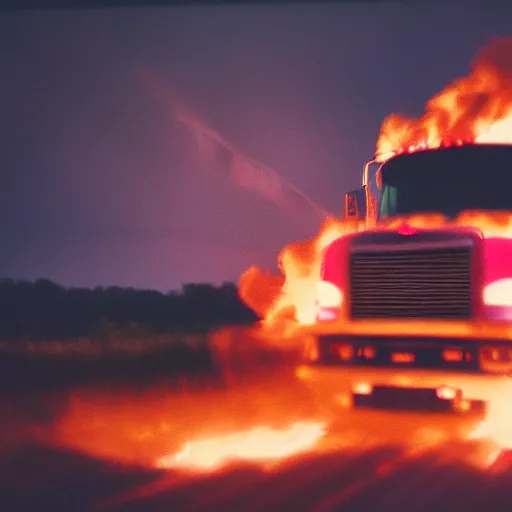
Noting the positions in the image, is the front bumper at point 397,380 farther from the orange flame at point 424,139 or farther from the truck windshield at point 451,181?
the truck windshield at point 451,181

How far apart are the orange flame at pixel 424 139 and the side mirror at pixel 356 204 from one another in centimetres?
15

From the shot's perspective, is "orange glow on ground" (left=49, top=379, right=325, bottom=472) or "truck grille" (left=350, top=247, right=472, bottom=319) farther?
"truck grille" (left=350, top=247, right=472, bottom=319)

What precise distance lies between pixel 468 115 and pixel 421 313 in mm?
4516

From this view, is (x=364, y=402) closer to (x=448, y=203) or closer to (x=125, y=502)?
(x=448, y=203)

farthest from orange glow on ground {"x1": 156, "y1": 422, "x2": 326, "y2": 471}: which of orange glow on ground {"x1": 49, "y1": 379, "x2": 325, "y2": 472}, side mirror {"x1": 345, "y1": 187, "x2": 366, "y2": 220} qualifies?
side mirror {"x1": 345, "y1": 187, "x2": 366, "y2": 220}

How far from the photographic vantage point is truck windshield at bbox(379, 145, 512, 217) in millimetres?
8766

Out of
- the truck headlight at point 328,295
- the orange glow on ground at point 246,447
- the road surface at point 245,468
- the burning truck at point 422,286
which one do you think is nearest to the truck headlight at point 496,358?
the burning truck at point 422,286

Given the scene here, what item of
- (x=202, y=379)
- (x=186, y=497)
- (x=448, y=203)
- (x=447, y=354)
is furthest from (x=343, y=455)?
(x=202, y=379)

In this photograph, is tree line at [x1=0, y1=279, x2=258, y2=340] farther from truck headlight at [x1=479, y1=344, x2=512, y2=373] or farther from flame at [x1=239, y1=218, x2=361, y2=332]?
truck headlight at [x1=479, y1=344, x2=512, y2=373]

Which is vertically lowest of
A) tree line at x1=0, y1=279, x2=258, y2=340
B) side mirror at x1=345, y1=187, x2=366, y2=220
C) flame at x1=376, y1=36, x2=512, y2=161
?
tree line at x1=0, y1=279, x2=258, y2=340

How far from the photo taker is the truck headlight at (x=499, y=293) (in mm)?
7293

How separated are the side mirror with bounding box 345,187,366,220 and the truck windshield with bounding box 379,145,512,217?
256 mm

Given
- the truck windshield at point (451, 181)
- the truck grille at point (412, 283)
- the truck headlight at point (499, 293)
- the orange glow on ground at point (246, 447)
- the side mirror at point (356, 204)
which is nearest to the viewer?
the orange glow on ground at point (246, 447)

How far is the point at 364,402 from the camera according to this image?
7.90m
